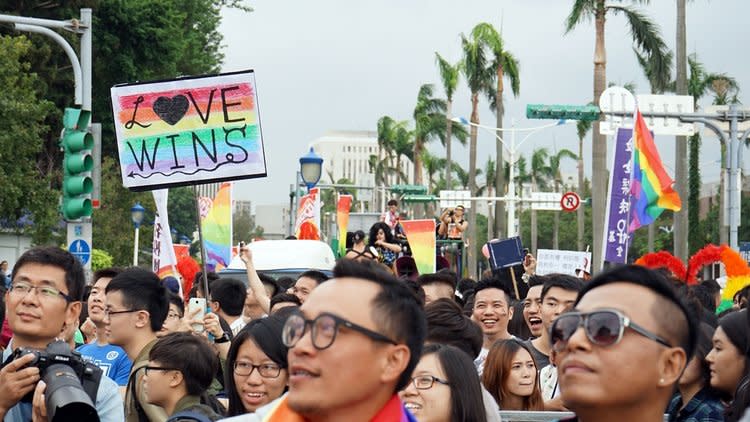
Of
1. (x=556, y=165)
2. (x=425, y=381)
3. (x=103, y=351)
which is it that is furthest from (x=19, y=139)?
(x=556, y=165)

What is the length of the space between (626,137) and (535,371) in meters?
8.20

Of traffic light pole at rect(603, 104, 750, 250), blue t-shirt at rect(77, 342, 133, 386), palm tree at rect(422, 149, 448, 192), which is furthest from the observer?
palm tree at rect(422, 149, 448, 192)

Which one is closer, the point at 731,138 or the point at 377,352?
the point at 377,352

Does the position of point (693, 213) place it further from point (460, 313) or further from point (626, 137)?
point (460, 313)

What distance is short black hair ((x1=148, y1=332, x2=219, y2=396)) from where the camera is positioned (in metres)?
6.34

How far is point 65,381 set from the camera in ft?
15.1

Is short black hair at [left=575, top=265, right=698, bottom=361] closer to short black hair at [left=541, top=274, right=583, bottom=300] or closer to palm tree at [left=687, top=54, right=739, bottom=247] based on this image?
short black hair at [left=541, top=274, right=583, bottom=300]

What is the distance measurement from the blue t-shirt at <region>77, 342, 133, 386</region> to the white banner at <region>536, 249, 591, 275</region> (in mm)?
8831

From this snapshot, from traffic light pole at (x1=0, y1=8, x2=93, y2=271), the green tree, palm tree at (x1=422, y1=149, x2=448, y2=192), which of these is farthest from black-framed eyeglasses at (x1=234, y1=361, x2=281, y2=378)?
palm tree at (x1=422, y1=149, x2=448, y2=192)

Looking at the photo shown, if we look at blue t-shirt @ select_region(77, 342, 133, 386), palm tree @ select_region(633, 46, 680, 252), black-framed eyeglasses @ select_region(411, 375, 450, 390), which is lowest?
blue t-shirt @ select_region(77, 342, 133, 386)

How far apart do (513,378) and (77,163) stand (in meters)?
9.53

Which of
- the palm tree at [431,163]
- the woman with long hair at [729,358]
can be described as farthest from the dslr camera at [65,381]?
the palm tree at [431,163]

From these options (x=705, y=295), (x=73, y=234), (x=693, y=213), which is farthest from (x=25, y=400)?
(x=693, y=213)

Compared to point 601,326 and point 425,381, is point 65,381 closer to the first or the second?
point 425,381
